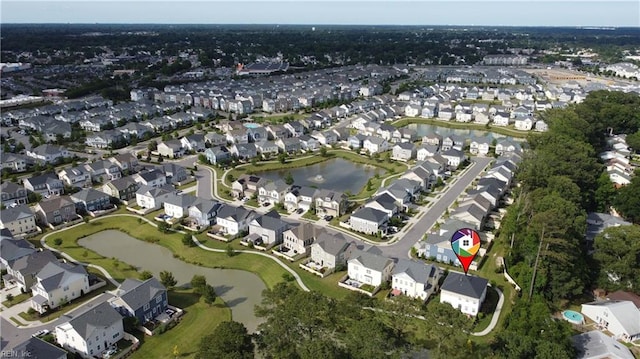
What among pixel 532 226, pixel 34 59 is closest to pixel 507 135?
pixel 532 226

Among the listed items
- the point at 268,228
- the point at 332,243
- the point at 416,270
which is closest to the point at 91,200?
the point at 268,228

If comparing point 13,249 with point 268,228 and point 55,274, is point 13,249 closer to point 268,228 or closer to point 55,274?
Result: point 55,274

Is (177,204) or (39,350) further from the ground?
(177,204)

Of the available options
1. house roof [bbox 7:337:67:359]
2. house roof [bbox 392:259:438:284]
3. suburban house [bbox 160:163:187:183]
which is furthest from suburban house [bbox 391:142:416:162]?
house roof [bbox 7:337:67:359]

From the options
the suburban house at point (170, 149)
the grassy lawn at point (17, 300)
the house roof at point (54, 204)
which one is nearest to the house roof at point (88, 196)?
the house roof at point (54, 204)

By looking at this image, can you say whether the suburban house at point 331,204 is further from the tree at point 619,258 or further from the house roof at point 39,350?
the house roof at point 39,350

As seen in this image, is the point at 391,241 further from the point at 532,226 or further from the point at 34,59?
the point at 34,59
